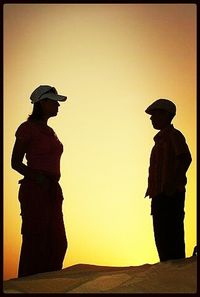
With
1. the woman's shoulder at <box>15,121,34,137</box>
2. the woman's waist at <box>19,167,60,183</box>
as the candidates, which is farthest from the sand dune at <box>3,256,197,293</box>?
the woman's shoulder at <box>15,121,34,137</box>

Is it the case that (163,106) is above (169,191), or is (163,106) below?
above

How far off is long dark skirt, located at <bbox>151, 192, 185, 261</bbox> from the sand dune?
301 mm

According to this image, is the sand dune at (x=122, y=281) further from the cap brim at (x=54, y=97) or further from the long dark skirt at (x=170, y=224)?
the cap brim at (x=54, y=97)

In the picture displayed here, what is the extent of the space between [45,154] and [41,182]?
19 centimetres

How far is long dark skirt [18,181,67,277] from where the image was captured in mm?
3260

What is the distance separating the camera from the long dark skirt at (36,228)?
3260mm

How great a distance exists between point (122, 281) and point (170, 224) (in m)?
0.78

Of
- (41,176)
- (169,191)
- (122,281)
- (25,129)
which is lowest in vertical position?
(122,281)

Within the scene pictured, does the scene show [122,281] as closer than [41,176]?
Yes

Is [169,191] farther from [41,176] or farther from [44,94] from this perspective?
[44,94]

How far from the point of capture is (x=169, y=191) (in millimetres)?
3238

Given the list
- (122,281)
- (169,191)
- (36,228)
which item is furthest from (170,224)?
(36,228)

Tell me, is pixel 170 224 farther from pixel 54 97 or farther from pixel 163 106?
pixel 54 97

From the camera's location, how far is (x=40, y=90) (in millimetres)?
3328
